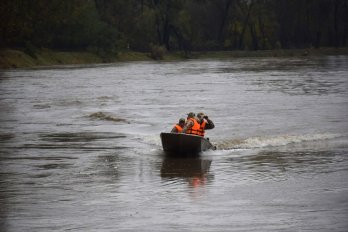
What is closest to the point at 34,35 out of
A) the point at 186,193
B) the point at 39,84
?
the point at 39,84

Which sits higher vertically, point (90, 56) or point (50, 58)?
point (50, 58)

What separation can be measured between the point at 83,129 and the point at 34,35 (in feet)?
230

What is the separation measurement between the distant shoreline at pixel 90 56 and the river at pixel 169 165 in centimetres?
4072

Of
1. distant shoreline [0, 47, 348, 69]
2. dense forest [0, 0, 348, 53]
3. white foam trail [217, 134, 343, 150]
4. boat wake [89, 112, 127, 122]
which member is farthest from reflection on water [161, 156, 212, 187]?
dense forest [0, 0, 348, 53]

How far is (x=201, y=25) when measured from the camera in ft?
452

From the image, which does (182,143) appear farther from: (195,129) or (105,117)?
(105,117)

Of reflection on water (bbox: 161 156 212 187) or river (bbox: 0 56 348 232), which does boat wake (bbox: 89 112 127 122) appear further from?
reflection on water (bbox: 161 156 212 187)

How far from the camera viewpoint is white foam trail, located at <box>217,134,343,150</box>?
28703 mm

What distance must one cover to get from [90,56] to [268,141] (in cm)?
8316

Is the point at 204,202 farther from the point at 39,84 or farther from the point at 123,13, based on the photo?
the point at 123,13

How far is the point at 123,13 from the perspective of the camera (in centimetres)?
12531

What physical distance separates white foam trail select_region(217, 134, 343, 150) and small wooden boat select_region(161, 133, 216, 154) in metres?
3.49

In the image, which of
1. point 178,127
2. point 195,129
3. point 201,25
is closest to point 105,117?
point 178,127

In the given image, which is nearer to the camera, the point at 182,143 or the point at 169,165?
the point at 169,165
